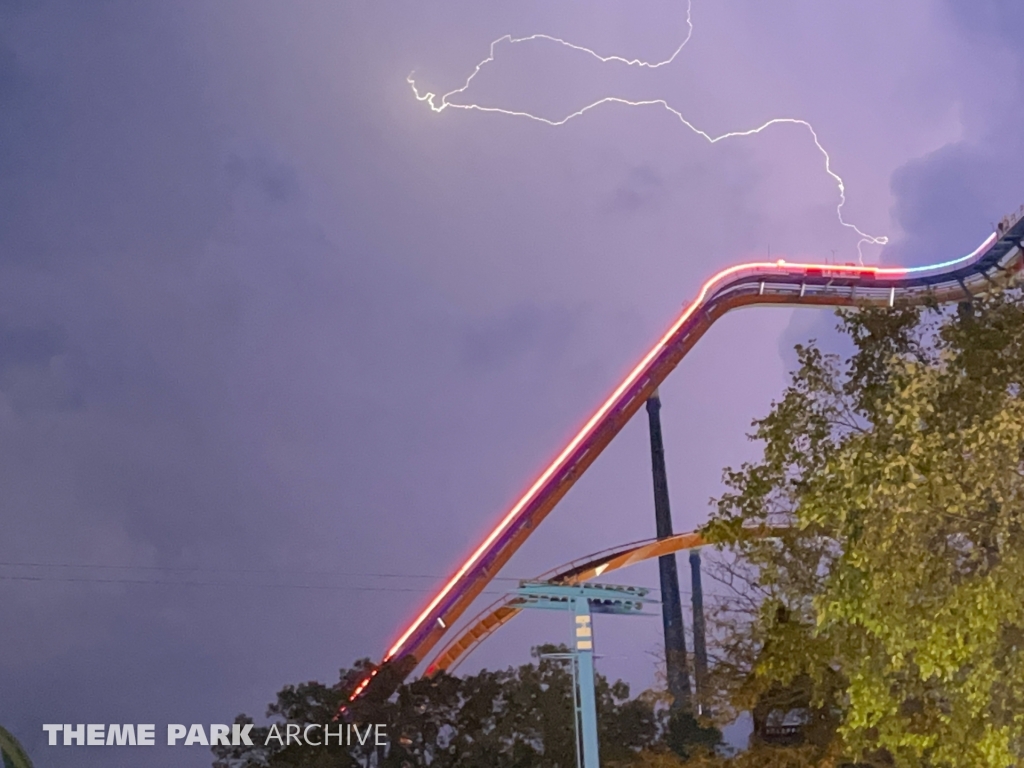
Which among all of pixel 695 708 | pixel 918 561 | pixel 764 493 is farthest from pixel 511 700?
pixel 918 561

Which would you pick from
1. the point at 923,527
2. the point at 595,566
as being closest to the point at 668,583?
the point at 595,566

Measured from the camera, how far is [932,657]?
11.0 m

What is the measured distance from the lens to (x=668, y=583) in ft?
107

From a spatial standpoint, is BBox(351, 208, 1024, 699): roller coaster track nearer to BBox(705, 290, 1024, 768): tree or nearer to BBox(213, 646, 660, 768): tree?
BBox(213, 646, 660, 768): tree

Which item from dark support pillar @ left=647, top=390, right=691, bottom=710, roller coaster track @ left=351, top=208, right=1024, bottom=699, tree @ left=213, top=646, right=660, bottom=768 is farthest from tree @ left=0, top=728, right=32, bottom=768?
dark support pillar @ left=647, top=390, right=691, bottom=710

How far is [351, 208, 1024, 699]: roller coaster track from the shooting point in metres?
31.8

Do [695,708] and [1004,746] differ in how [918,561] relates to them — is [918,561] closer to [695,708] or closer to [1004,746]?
[1004,746]

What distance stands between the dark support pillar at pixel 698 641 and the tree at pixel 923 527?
537 centimetres

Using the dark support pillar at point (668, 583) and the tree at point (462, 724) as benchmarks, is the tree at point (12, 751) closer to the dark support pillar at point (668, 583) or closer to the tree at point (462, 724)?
the tree at point (462, 724)

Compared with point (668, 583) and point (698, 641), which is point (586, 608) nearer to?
point (698, 641)

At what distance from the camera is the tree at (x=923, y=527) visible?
11.0m

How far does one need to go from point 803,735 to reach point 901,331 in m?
7.32

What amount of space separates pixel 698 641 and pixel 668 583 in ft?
20.8

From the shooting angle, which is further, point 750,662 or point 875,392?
point 750,662
